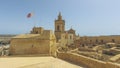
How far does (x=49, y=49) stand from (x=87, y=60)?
23.9 ft

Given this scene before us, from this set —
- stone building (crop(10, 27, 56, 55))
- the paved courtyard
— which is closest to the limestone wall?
the paved courtyard

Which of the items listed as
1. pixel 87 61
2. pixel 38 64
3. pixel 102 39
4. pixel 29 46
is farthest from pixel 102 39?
pixel 38 64

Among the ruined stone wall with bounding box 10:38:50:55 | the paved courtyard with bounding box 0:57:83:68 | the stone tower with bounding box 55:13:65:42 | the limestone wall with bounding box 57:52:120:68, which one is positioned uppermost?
the stone tower with bounding box 55:13:65:42

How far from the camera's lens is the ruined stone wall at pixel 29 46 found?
1708cm

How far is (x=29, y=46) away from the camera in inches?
688

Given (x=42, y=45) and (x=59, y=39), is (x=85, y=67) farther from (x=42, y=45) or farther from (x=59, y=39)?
(x=59, y=39)

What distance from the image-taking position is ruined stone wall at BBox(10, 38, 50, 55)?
17.1 meters

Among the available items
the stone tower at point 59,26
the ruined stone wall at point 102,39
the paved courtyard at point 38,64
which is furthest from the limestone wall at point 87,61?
the stone tower at point 59,26

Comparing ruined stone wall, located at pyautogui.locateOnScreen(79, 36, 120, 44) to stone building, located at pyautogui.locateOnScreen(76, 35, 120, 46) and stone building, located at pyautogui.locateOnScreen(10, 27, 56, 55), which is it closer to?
stone building, located at pyautogui.locateOnScreen(76, 35, 120, 46)

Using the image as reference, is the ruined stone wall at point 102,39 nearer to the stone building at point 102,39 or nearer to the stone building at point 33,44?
the stone building at point 102,39

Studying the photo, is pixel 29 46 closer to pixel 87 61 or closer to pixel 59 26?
pixel 87 61

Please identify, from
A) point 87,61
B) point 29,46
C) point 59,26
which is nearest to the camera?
point 87,61

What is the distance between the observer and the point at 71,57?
497 inches

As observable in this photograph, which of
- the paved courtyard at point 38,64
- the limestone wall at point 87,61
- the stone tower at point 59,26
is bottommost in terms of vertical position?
the paved courtyard at point 38,64
